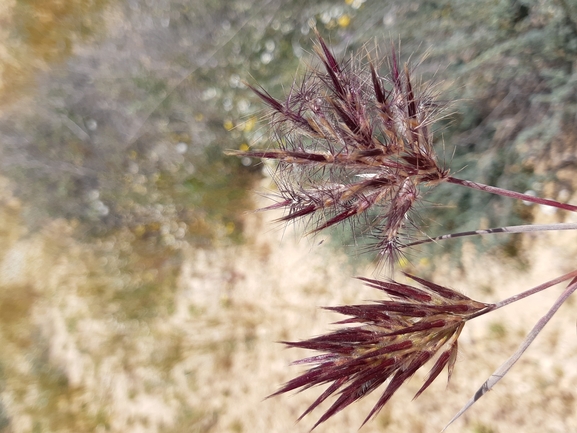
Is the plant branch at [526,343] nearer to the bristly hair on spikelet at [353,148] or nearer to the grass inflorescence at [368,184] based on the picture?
the grass inflorescence at [368,184]

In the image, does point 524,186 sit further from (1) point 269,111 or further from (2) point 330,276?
(1) point 269,111

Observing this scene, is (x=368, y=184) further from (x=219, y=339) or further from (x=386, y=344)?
(x=219, y=339)

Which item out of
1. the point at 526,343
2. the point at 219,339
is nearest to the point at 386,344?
the point at 526,343

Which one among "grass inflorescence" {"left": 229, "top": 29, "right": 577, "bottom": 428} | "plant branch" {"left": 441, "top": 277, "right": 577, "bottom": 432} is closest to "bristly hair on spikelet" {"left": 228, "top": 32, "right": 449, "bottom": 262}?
"grass inflorescence" {"left": 229, "top": 29, "right": 577, "bottom": 428}

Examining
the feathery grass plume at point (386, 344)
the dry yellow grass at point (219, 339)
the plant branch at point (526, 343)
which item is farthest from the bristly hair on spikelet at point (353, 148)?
the dry yellow grass at point (219, 339)

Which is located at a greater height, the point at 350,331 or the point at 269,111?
the point at 269,111

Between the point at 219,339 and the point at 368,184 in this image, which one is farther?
the point at 219,339

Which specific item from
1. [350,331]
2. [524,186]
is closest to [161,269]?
[524,186]
